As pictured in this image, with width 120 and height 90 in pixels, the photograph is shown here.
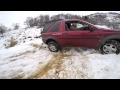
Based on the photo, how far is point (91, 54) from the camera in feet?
20.8

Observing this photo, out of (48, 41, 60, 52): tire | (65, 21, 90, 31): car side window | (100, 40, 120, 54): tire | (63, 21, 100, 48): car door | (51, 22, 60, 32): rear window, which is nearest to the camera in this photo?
(100, 40, 120, 54): tire

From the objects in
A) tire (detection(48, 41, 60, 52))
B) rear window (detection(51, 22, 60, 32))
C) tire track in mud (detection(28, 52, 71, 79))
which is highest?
rear window (detection(51, 22, 60, 32))

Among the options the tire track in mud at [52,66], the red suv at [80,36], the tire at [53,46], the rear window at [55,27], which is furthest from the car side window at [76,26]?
the tire track in mud at [52,66]

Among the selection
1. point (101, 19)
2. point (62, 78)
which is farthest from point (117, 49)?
point (101, 19)

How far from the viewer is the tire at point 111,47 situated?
5.72 metres

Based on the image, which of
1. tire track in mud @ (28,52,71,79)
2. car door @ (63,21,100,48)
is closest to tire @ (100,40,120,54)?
car door @ (63,21,100,48)

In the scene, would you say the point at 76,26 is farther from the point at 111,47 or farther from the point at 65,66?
the point at 65,66

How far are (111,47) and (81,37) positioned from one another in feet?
4.73

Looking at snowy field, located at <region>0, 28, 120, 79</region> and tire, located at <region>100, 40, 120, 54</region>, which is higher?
tire, located at <region>100, 40, 120, 54</region>

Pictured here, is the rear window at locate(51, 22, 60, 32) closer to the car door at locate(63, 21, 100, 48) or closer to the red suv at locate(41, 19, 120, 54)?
the red suv at locate(41, 19, 120, 54)

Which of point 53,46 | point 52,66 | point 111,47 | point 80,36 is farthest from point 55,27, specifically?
point 111,47

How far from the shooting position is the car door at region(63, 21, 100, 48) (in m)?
5.94

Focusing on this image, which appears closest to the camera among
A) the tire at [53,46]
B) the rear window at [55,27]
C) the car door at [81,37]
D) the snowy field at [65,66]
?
the snowy field at [65,66]

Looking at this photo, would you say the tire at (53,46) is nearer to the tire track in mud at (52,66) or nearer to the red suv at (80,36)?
the red suv at (80,36)
